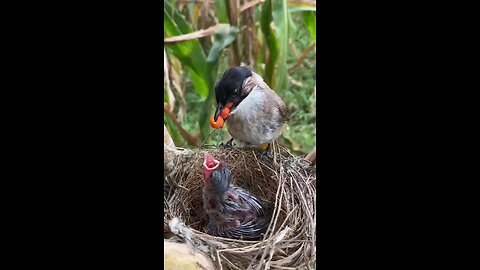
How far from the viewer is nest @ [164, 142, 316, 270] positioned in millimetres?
1299

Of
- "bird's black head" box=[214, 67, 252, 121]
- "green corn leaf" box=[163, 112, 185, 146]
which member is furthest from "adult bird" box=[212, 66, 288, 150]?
"green corn leaf" box=[163, 112, 185, 146]

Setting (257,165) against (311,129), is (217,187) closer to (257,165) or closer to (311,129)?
→ (257,165)

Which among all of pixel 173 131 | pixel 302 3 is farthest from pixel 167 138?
pixel 302 3

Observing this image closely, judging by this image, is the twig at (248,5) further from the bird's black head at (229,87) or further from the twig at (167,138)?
the twig at (167,138)

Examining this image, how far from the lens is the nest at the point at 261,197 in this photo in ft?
4.26

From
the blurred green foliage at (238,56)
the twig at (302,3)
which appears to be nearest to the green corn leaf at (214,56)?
the blurred green foliage at (238,56)

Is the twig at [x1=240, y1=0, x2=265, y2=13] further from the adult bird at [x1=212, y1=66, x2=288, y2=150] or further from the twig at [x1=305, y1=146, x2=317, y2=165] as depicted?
the twig at [x1=305, y1=146, x2=317, y2=165]

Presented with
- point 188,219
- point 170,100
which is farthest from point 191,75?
point 188,219

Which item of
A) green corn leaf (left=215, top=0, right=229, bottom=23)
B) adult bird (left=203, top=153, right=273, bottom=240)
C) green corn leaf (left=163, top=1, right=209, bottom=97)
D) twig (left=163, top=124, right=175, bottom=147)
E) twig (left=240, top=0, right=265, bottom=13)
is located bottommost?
adult bird (left=203, top=153, right=273, bottom=240)

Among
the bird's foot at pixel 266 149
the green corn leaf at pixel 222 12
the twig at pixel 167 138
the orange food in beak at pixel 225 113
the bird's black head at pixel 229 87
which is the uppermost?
the green corn leaf at pixel 222 12

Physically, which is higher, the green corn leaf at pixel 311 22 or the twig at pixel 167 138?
the green corn leaf at pixel 311 22

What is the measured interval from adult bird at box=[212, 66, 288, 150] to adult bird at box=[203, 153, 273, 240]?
0.27 feet

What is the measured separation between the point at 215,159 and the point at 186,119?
10cm

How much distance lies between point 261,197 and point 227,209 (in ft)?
0.30
